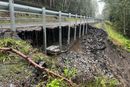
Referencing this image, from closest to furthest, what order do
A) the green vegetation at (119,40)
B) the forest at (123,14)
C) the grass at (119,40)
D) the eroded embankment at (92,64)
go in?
the eroded embankment at (92,64)
the grass at (119,40)
the green vegetation at (119,40)
the forest at (123,14)

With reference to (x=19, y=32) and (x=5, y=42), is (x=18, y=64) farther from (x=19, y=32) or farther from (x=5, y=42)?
(x=19, y=32)

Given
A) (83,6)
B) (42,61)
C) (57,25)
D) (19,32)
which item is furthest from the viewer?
(83,6)

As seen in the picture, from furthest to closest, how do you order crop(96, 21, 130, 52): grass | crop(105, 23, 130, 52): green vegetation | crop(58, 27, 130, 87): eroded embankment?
crop(105, 23, 130, 52): green vegetation → crop(96, 21, 130, 52): grass → crop(58, 27, 130, 87): eroded embankment

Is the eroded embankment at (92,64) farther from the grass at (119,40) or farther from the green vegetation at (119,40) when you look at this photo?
the green vegetation at (119,40)

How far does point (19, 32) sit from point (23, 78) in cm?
300

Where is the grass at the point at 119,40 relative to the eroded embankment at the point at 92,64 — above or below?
below

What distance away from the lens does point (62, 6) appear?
44656 millimetres

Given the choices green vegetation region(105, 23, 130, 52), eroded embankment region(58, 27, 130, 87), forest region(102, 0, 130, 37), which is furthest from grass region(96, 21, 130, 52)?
forest region(102, 0, 130, 37)

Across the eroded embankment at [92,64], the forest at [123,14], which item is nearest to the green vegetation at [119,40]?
the eroded embankment at [92,64]

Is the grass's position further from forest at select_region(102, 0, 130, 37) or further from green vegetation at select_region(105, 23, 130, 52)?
forest at select_region(102, 0, 130, 37)

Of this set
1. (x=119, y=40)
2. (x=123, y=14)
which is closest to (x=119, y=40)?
(x=119, y=40)

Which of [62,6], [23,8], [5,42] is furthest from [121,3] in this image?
[5,42]

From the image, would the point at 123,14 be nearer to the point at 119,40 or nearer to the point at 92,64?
the point at 119,40

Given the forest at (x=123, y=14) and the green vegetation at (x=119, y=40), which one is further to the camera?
the forest at (x=123, y=14)
